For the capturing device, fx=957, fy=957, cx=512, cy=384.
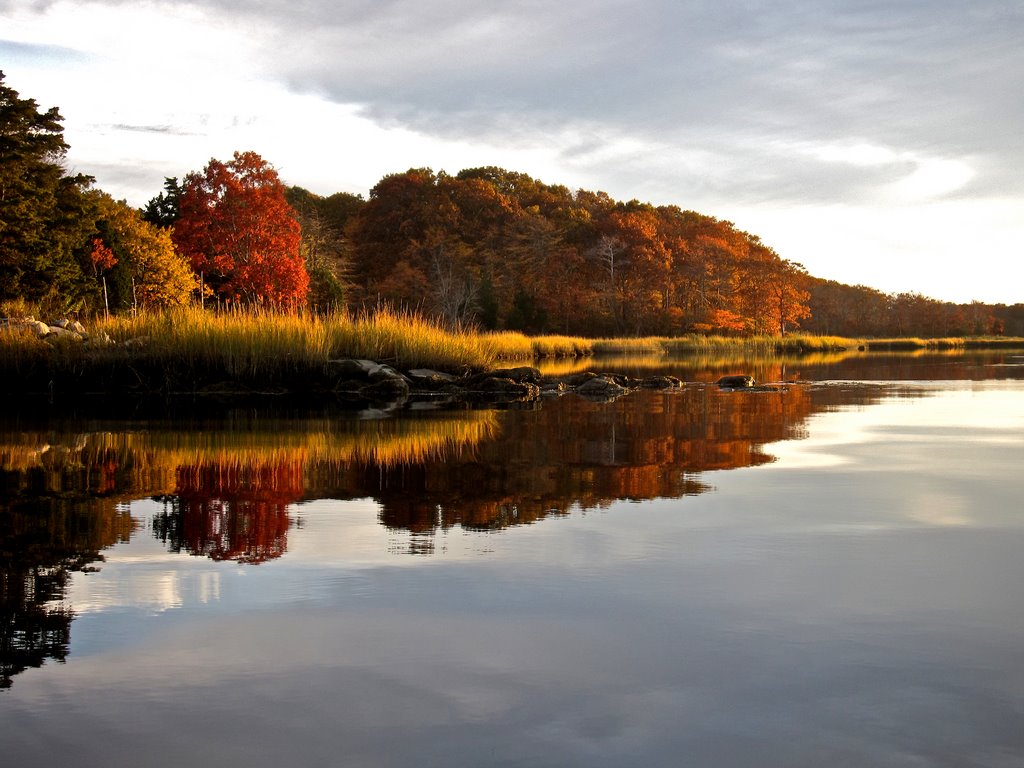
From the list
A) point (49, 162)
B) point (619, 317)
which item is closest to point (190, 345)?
point (49, 162)

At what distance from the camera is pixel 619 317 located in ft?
183

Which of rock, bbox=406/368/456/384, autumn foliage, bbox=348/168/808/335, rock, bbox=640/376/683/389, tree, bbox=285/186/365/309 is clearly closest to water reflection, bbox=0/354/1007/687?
rock, bbox=406/368/456/384

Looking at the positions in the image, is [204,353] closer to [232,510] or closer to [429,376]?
[429,376]

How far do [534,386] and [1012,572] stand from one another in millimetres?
12186

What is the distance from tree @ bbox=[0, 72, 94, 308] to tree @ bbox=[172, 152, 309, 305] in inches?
238

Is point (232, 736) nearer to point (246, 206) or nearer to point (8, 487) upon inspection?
point (8, 487)

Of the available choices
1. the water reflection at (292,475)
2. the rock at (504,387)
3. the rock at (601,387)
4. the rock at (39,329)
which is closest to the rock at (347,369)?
the rock at (504,387)

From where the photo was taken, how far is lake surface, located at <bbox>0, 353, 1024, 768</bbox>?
2332 millimetres

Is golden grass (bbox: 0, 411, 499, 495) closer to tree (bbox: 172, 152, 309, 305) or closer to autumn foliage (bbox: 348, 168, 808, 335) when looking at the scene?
tree (bbox: 172, 152, 309, 305)

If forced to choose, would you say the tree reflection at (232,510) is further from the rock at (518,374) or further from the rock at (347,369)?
the rock at (518,374)

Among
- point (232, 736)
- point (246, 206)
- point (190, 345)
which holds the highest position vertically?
point (246, 206)

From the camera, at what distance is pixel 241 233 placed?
3747 centimetres

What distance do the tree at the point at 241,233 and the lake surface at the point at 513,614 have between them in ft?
103

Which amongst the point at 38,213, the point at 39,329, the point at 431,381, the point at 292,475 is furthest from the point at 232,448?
the point at 38,213
